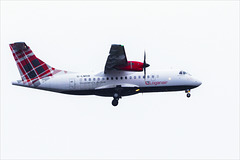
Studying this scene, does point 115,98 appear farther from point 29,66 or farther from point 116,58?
point 29,66

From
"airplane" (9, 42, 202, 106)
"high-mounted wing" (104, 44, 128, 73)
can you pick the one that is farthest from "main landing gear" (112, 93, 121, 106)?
"high-mounted wing" (104, 44, 128, 73)

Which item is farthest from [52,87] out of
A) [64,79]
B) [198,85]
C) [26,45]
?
[198,85]

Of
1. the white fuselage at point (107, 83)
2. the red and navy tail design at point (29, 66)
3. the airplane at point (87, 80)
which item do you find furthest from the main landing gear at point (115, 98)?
the red and navy tail design at point (29, 66)

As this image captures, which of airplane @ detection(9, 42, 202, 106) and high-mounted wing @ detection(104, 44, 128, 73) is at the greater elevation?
high-mounted wing @ detection(104, 44, 128, 73)

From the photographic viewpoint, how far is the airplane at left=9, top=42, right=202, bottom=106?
36.5 metres

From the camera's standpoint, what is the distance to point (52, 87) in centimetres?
3647

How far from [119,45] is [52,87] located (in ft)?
22.3

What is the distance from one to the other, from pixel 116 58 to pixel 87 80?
135 inches

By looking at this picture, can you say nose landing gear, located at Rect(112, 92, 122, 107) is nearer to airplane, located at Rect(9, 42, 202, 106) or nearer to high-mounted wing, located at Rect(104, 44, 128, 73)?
airplane, located at Rect(9, 42, 202, 106)

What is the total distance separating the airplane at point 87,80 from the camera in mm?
36453

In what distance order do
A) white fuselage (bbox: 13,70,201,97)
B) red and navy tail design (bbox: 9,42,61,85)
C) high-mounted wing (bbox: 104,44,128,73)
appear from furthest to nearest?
red and navy tail design (bbox: 9,42,61,85) → white fuselage (bbox: 13,70,201,97) → high-mounted wing (bbox: 104,44,128,73)

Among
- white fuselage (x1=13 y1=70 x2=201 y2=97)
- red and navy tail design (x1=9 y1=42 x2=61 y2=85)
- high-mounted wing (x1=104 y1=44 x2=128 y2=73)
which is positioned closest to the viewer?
high-mounted wing (x1=104 y1=44 x2=128 y2=73)

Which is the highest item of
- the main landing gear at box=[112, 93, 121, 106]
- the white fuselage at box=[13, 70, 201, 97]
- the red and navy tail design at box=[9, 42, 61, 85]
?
the red and navy tail design at box=[9, 42, 61, 85]

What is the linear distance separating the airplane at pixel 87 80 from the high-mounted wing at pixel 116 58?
7.4 inches
